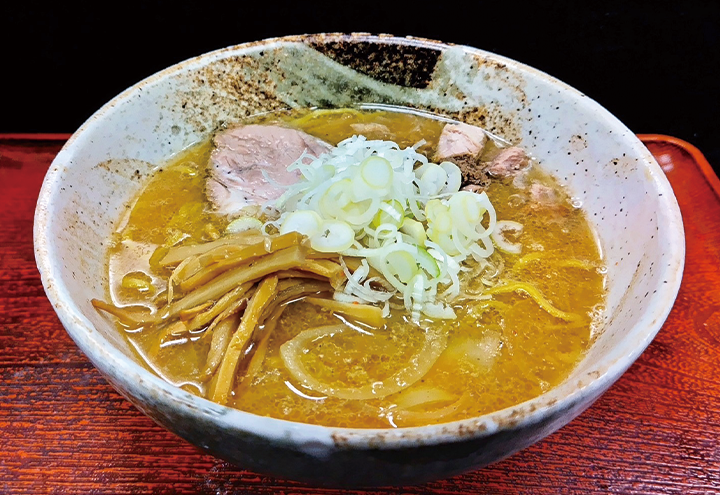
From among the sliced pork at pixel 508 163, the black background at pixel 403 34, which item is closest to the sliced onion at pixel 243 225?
the sliced pork at pixel 508 163

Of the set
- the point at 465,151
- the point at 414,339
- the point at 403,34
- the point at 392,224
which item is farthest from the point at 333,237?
the point at 403,34

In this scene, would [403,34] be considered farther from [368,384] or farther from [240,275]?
[368,384]

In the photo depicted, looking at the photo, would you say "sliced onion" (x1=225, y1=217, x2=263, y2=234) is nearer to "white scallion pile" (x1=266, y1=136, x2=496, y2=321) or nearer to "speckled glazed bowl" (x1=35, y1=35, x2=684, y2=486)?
"white scallion pile" (x1=266, y1=136, x2=496, y2=321)

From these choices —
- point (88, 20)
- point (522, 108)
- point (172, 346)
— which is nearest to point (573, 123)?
point (522, 108)

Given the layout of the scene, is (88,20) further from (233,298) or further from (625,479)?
(625,479)

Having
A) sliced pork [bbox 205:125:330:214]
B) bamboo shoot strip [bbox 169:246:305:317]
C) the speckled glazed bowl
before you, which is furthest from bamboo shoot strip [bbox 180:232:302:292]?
sliced pork [bbox 205:125:330:214]

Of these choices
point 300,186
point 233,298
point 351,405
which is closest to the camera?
point 351,405

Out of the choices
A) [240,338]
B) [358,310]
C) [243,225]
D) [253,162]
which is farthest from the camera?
[253,162]
